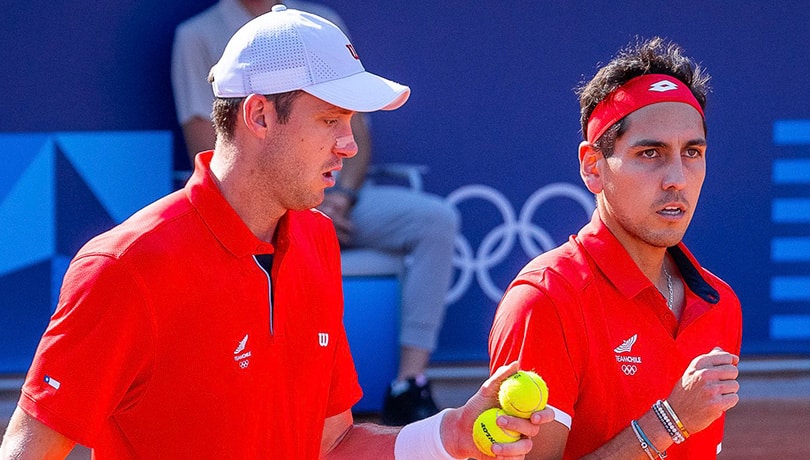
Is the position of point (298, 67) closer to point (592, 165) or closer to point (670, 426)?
point (592, 165)

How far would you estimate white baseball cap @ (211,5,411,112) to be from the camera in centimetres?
253

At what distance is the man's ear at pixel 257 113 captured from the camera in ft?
8.32

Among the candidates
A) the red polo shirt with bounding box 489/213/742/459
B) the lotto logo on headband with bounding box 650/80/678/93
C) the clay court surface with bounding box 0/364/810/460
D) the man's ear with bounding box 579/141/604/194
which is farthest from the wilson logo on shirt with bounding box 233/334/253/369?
the clay court surface with bounding box 0/364/810/460

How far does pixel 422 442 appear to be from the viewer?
2684mm

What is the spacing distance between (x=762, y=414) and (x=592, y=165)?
340cm

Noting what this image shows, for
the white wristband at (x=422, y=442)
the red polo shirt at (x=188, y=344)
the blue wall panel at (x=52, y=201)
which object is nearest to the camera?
the red polo shirt at (x=188, y=344)

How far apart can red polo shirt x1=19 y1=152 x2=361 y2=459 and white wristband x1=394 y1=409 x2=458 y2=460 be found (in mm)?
190

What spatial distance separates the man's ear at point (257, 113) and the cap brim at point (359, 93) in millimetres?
89

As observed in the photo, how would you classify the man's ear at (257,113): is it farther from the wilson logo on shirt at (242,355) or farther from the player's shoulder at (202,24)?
the player's shoulder at (202,24)

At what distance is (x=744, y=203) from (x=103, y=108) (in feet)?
11.0

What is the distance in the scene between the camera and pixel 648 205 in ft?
9.36

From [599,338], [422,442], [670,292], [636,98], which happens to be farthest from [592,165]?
[422,442]

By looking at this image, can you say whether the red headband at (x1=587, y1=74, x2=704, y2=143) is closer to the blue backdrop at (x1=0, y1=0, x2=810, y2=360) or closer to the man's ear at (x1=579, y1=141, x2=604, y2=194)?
the man's ear at (x1=579, y1=141, x2=604, y2=194)

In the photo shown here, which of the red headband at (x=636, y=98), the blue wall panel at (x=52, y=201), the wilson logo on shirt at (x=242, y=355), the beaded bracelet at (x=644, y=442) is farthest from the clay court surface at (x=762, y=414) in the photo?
the wilson logo on shirt at (x=242, y=355)
